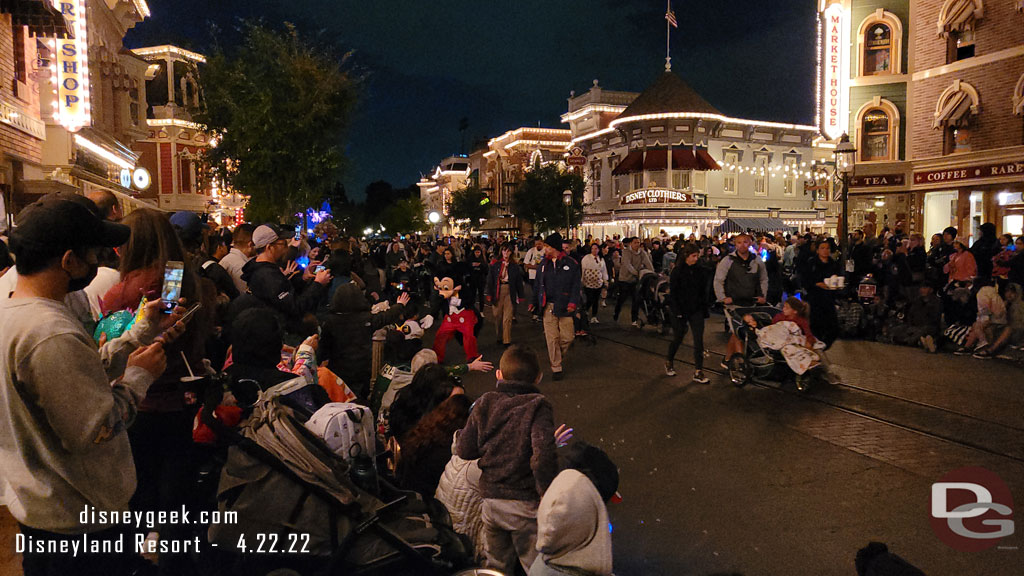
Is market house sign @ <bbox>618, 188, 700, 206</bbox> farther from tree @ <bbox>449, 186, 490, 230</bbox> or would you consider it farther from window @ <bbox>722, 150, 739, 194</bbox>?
tree @ <bbox>449, 186, 490, 230</bbox>

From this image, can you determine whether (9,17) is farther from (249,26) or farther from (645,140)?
(645,140)

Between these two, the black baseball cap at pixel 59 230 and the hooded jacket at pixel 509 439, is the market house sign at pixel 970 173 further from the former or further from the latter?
the black baseball cap at pixel 59 230

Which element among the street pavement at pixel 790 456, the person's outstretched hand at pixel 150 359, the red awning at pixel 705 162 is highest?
the red awning at pixel 705 162

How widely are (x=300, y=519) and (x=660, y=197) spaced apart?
3856cm

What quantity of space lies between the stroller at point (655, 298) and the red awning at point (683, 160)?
2570 cm

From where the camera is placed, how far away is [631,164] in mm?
40281

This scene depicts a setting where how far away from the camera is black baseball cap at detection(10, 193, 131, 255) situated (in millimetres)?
2314

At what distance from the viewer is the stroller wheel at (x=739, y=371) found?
930 centimetres

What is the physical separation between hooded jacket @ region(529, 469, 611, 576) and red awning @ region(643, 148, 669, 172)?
3842 centimetres

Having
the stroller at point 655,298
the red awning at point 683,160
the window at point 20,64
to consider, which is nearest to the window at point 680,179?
the red awning at point 683,160

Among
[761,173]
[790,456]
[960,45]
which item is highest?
[960,45]

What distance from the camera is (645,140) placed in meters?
41.1

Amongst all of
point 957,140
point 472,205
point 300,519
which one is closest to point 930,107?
point 957,140

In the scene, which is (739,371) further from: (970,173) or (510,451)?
(970,173)
